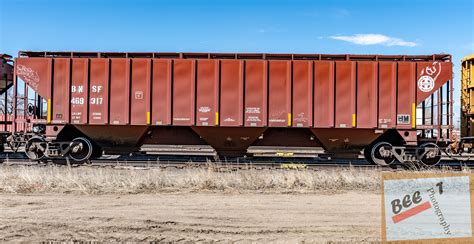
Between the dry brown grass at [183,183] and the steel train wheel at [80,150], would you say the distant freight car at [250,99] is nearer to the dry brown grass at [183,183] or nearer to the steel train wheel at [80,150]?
the steel train wheel at [80,150]

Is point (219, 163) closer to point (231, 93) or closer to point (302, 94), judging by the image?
point (231, 93)

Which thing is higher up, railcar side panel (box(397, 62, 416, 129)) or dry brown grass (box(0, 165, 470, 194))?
railcar side panel (box(397, 62, 416, 129))

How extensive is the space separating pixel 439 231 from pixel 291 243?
230cm

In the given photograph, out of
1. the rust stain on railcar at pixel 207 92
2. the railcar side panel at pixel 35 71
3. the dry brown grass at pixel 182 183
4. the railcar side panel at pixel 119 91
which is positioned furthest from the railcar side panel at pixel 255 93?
the railcar side panel at pixel 35 71

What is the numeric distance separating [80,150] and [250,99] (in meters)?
5.67

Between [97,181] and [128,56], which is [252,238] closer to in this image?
[97,181]

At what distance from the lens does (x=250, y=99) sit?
1316 centimetres

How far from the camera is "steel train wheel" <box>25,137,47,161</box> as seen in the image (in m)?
13.2

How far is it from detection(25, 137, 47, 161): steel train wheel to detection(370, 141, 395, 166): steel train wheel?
10468 millimetres

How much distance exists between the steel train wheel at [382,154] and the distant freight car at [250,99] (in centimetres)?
3

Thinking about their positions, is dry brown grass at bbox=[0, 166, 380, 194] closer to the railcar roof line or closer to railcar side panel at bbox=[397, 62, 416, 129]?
railcar side panel at bbox=[397, 62, 416, 129]

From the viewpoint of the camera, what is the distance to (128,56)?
1367 centimetres

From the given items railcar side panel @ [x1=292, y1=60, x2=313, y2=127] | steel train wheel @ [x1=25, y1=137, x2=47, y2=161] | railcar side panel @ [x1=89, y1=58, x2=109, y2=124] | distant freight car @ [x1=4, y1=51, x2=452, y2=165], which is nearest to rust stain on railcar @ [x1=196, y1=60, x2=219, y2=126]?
distant freight car @ [x1=4, y1=51, x2=452, y2=165]

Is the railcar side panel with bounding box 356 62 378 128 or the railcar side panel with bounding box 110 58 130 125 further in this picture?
the railcar side panel with bounding box 110 58 130 125
